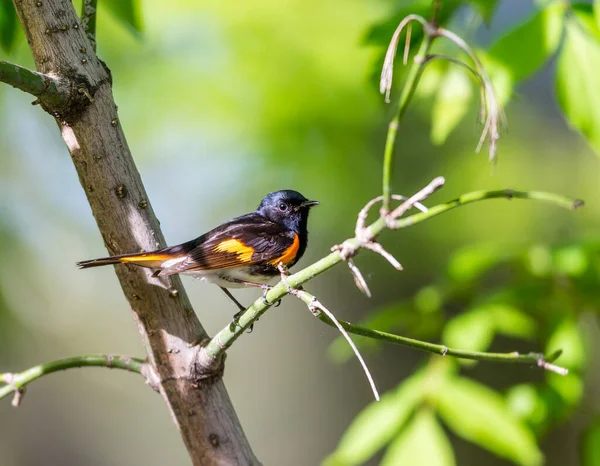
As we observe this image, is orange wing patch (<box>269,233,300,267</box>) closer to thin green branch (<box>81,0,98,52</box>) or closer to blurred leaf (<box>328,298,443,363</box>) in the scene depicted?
blurred leaf (<box>328,298,443,363</box>)

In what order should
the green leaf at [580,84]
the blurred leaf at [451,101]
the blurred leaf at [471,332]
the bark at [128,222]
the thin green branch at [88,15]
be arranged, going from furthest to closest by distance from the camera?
the blurred leaf at [451,101], the blurred leaf at [471,332], the green leaf at [580,84], the thin green branch at [88,15], the bark at [128,222]

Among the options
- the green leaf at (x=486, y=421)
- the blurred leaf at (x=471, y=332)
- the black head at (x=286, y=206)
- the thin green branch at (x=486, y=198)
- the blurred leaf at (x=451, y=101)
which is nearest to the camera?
the thin green branch at (x=486, y=198)

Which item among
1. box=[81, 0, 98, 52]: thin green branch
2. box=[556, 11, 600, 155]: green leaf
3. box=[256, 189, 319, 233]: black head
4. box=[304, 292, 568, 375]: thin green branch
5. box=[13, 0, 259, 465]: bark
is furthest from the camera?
box=[256, 189, 319, 233]: black head

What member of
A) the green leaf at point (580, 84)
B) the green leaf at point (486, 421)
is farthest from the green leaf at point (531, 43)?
the green leaf at point (486, 421)

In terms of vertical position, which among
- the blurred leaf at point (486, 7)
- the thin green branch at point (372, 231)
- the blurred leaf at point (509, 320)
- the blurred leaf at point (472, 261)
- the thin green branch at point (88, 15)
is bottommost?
the blurred leaf at point (509, 320)

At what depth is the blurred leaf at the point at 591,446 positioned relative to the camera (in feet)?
6.04

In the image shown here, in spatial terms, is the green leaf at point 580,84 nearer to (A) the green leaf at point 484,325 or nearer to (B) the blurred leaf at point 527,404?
(A) the green leaf at point 484,325

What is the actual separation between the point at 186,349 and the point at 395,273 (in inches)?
139

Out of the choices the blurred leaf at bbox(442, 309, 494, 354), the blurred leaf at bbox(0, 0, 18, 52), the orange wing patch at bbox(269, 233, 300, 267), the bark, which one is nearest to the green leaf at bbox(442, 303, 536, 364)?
the blurred leaf at bbox(442, 309, 494, 354)

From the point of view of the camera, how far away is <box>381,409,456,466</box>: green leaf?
6.15ft

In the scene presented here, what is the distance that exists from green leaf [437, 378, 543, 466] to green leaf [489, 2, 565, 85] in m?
0.89

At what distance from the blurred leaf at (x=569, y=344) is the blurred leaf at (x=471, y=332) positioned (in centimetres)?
19

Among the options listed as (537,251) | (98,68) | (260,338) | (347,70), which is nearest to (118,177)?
Answer: (98,68)

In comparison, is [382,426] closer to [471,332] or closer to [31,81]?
[471,332]
